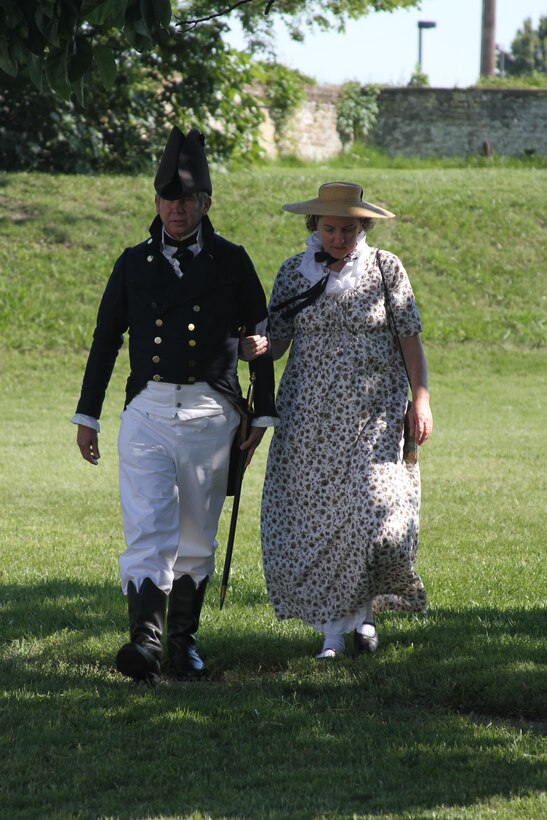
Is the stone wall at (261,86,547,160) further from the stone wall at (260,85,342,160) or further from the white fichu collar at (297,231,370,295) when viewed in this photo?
the white fichu collar at (297,231,370,295)

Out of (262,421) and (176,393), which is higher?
(176,393)

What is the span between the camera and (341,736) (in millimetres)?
4270

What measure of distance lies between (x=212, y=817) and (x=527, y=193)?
2155cm

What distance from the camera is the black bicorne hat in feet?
16.3

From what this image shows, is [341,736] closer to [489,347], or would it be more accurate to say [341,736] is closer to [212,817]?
[212,817]

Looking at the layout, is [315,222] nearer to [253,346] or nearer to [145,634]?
[253,346]

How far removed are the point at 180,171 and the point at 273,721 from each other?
84.7 inches

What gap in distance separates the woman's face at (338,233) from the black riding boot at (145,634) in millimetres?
1615

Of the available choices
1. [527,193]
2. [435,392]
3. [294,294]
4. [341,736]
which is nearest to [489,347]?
[435,392]

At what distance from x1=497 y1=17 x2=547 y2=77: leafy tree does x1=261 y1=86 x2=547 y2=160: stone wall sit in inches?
2635

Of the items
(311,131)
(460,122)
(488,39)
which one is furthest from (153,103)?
(488,39)

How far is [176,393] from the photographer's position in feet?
16.5

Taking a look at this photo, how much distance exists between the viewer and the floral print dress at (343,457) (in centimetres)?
517

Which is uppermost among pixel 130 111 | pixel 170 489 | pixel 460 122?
pixel 130 111
